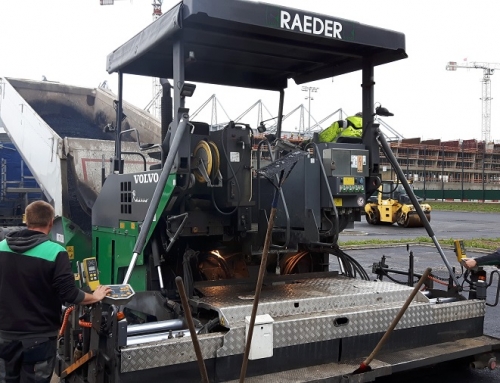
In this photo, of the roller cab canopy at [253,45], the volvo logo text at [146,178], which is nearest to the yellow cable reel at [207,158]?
the volvo logo text at [146,178]

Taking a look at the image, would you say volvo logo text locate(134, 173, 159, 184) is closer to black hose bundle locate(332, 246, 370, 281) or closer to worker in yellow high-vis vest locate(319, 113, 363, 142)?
worker in yellow high-vis vest locate(319, 113, 363, 142)

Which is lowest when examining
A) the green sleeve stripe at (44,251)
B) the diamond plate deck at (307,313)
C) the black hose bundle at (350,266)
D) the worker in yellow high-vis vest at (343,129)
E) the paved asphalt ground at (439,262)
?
the paved asphalt ground at (439,262)

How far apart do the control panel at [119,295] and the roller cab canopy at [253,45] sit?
1761mm

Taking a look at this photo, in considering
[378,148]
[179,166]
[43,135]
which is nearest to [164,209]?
[179,166]

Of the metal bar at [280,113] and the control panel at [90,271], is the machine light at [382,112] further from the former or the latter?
the control panel at [90,271]

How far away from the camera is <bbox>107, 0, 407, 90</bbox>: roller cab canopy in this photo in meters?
3.76

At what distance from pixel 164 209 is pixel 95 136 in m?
4.22

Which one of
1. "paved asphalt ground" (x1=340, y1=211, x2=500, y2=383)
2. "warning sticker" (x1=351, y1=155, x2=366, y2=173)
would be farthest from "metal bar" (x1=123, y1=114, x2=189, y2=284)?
"paved asphalt ground" (x1=340, y1=211, x2=500, y2=383)

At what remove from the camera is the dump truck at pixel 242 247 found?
3.49 meters

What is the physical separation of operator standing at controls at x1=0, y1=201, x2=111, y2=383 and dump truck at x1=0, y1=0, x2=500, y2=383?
262 mm

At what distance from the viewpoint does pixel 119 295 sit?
3.25 m

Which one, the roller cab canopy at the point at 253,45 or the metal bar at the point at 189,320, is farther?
the roller cab canopy at the point at 253,45

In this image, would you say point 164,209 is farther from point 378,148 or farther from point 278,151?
point 378,148

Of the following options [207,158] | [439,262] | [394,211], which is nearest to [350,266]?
[207,158]
